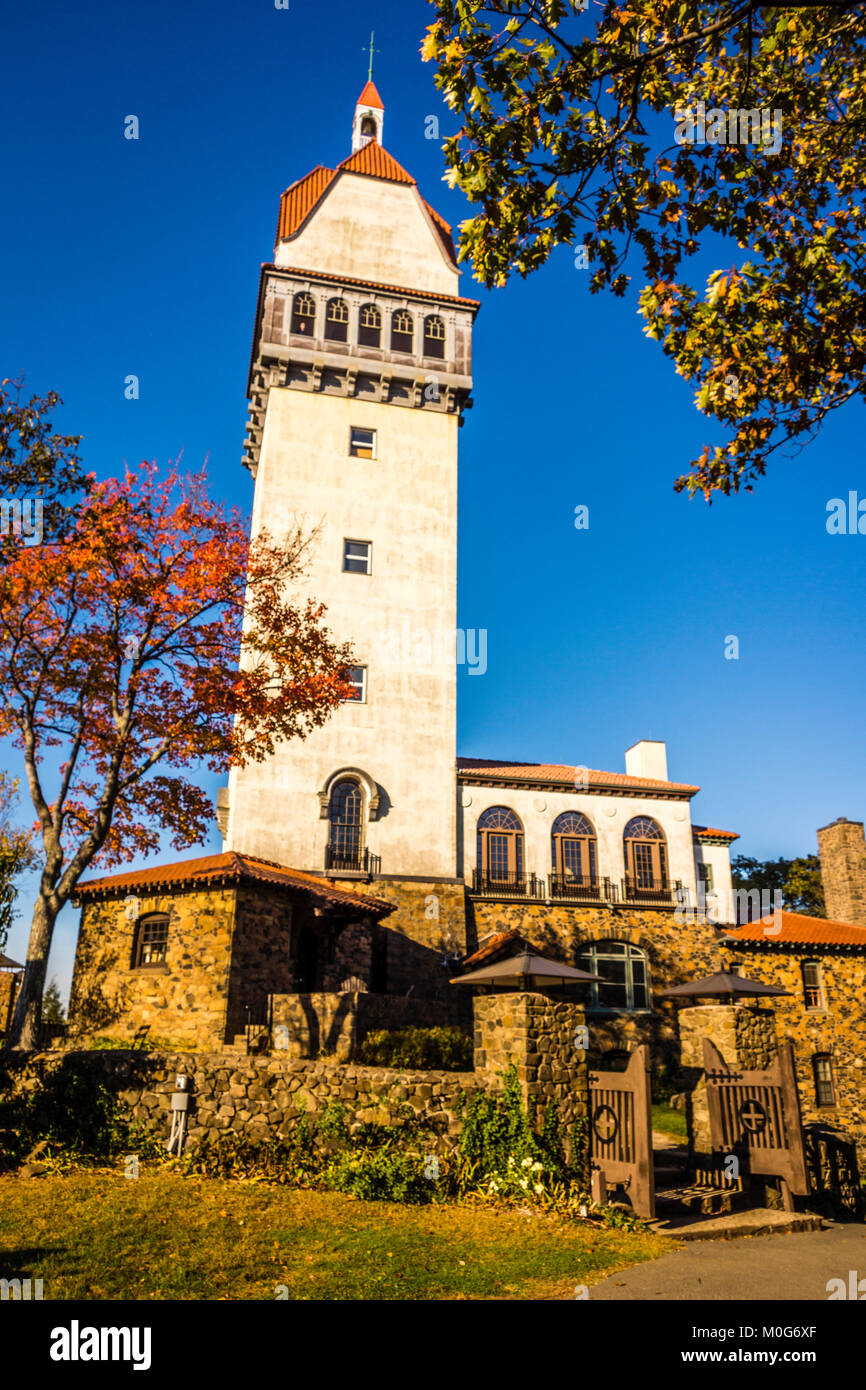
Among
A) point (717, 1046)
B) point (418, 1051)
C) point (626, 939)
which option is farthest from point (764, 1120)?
point (626, 939)

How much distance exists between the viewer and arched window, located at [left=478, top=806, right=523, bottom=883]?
106ft

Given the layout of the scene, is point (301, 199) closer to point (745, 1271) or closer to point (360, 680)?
point (360, 680)

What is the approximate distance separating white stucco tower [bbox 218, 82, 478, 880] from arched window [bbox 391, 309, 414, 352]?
6cm

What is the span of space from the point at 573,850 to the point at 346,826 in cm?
892

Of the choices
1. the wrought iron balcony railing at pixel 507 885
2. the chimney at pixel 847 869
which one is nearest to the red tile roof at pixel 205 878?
the wrought iron balcony railing at pixel 507 885

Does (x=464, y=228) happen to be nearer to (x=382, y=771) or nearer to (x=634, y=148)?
(x=634, y=148)

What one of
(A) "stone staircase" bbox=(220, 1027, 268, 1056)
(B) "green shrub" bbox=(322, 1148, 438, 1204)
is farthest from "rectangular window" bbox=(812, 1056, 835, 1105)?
(B) "green shrub" bbox=(322, 1148, 438, 1204)

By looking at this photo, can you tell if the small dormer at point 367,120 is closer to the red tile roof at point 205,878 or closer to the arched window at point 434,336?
the arched window at point 434,336

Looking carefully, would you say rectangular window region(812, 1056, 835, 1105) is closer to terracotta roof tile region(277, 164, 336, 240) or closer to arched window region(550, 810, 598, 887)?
arched window region(550, 810, 598, 887)

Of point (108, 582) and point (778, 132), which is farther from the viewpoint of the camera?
point (108, 582)

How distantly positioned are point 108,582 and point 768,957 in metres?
26.8

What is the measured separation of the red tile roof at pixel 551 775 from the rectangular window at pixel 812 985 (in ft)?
24.4

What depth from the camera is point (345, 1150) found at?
13047 mm
